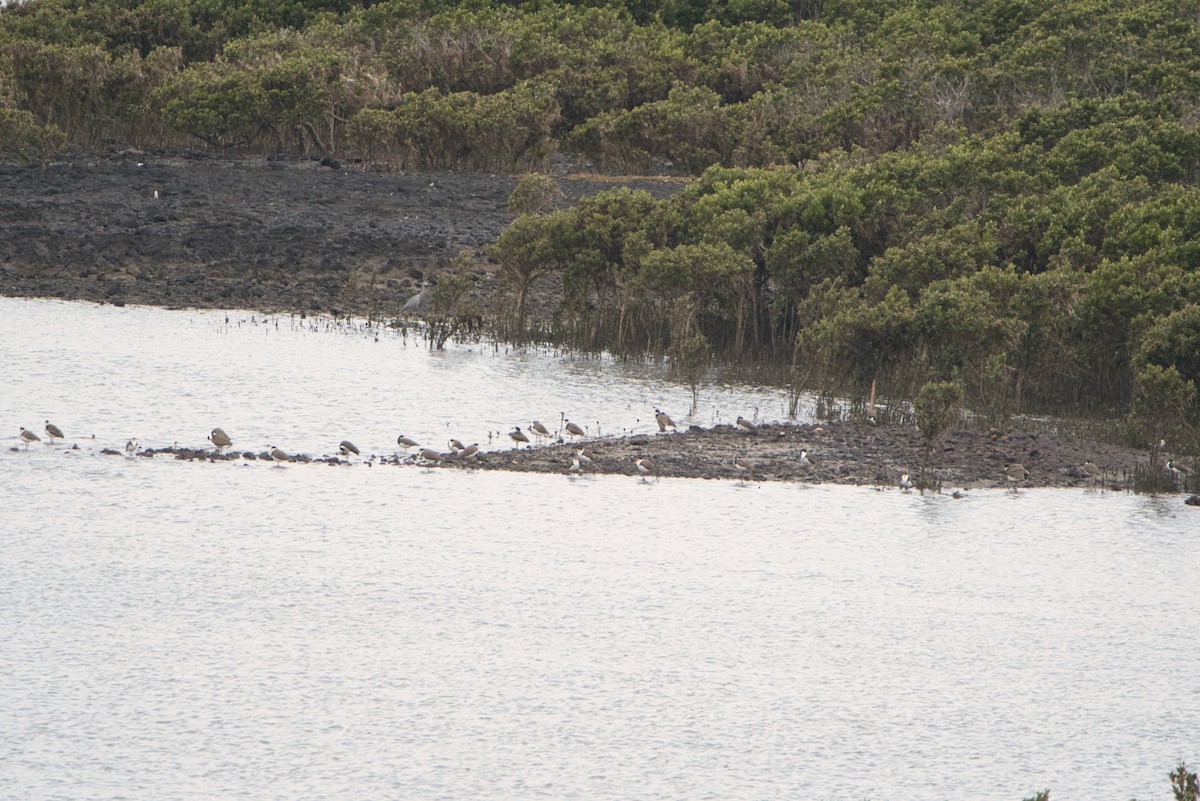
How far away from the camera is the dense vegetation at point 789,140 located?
20.6m

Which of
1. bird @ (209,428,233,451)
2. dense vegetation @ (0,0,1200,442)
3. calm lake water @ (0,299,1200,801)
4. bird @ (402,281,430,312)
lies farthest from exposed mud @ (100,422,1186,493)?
bird @ (402,281,430,312)

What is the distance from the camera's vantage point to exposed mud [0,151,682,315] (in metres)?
27.9

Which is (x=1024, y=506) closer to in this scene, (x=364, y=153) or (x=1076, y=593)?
(x=1076, y=593)

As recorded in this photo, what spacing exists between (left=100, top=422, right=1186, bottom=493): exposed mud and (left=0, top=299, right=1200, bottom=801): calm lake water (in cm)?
36

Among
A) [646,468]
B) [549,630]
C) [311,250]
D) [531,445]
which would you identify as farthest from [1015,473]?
[311,250]

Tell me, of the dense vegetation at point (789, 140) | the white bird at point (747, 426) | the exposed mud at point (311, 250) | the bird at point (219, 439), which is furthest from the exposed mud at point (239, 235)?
the bird at point (219, 439)

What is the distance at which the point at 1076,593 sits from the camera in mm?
12758

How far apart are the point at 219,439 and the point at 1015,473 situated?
7733 mm

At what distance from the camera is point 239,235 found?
30547 mm

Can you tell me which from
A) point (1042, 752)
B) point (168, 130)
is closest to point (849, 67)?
point (168, 130)

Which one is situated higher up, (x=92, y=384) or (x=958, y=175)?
(x=958, y=175)

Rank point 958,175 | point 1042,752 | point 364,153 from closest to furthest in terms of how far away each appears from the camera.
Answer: point 1042,752
point 958,175
point 364,153

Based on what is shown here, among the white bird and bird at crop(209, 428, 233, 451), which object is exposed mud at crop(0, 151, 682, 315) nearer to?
the white bird

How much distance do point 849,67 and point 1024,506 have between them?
30.0 metres
